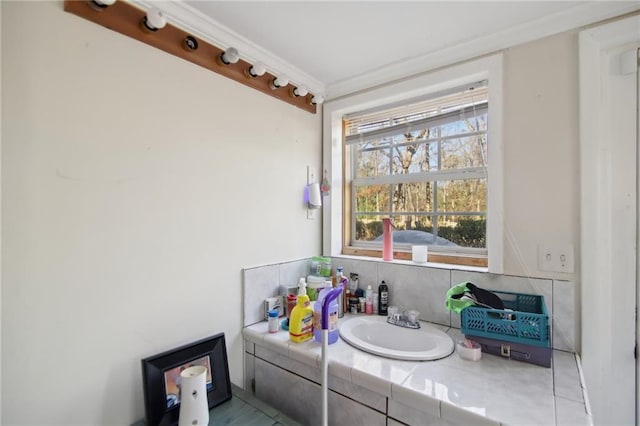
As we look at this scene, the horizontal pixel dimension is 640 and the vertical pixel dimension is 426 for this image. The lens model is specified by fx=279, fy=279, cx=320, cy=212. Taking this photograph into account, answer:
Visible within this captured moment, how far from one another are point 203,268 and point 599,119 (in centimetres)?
172

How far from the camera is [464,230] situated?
1.55 meters

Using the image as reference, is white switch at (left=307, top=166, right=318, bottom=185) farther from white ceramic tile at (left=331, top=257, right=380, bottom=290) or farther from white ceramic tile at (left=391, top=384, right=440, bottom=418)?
white ceramic tile at (left=391, top=384, right=440, bottom=418)

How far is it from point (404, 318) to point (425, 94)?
1.20 m

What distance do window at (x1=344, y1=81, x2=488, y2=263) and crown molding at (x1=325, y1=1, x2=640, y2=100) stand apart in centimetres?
15

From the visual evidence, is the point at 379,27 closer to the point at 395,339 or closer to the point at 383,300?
the point at 383,300

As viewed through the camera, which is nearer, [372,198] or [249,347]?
[249,347]

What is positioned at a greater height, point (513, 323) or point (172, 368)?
point (513, 323)

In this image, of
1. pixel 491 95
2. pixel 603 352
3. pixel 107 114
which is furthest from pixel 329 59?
pixel 603 352

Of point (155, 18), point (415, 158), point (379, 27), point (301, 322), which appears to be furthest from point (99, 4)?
point (415, 158)

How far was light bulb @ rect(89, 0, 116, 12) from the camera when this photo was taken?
0.88 meters

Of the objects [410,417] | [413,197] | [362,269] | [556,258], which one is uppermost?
[413,197]

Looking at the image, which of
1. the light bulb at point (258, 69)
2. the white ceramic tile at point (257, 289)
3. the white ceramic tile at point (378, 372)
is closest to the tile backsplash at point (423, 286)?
the white ceramic tile at point (257, 289)

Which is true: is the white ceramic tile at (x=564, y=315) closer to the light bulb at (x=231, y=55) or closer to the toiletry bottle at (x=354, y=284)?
the toiletry bottle at (x=354, y=284)

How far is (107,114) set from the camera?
95 centimetres
